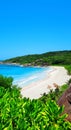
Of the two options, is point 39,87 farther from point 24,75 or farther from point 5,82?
point 24,75

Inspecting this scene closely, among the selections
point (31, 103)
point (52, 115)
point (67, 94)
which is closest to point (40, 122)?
point (52, 115)

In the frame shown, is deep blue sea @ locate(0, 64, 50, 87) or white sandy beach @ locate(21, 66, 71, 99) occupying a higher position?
deep blue sea @ locate(0, 64, 50, 87)

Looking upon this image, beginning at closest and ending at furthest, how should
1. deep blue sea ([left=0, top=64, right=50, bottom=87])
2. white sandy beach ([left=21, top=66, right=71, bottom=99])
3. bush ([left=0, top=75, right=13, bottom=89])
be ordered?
bush ([left=0, top=75, right=13, bottom=89]) → white sandy beach ([left=21, top=66, right=71, bottom=99]) → deep blue sea ([left=0, top=64, right=50, bottom=87])

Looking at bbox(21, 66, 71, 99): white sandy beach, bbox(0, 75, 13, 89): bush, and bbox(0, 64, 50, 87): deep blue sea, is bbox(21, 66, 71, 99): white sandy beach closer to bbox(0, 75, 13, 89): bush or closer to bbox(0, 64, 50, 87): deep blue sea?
bbox(0, 64, 50, 87): deep blue sea

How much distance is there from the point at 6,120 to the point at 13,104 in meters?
0.87

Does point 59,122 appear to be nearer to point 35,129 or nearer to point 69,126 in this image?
point 69,126

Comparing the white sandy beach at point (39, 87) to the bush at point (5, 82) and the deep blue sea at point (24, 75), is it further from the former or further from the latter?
the bush at point (5, 82)

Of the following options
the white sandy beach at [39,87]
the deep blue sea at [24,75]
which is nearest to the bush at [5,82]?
the white sandy beach at [39,87]

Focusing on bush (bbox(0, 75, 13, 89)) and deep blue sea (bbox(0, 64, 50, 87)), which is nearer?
bush (bbox(0, 75, 13, 89))

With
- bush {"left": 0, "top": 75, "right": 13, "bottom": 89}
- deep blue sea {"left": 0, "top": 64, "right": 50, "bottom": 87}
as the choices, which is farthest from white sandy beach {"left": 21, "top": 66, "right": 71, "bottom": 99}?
bush {"left": 0, "top": 75, "right": 13, "bottom": 89}

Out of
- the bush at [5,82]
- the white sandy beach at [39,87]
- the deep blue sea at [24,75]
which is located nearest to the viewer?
the bush at [5,82]

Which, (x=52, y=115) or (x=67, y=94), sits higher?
(x=67, y=94)

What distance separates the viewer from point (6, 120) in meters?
8.65

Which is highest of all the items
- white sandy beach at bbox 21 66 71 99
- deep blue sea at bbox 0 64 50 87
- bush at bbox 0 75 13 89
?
deep blue sea at bbox 0 64 50 87
